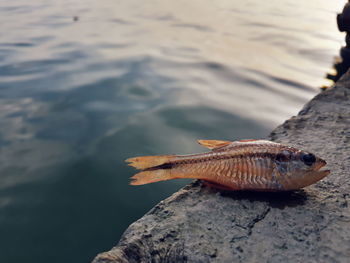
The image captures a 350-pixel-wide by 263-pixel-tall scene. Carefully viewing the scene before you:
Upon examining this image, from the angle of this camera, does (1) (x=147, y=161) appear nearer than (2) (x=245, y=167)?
No

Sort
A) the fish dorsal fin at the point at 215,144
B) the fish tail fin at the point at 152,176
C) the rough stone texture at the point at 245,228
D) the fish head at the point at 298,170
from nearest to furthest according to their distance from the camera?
→ 1. the rough stone texture at the point at 245,228
2. the fish head at the point at 298,170
3. the fish tail fin at the point at 152,176
4. the fish dorsal fin at the point at 215,144

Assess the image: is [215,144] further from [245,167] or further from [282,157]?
[282,157]

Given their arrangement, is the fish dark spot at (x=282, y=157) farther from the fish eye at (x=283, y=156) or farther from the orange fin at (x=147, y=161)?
the orange fin at (x=147, y=161)

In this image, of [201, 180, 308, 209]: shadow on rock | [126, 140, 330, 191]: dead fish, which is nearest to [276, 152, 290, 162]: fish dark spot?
[126, 140, 330, 191]: dead fish

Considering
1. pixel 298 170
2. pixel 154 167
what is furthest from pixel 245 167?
pixel 154 167

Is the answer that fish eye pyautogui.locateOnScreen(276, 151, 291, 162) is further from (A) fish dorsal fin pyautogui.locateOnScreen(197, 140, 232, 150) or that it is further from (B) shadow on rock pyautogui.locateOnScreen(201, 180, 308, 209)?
(A) fish dorsal fin pyautogui.locateOnScreen(197, 140, 232, 150)

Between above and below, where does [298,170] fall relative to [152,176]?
above

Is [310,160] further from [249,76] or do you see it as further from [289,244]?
[249,76]

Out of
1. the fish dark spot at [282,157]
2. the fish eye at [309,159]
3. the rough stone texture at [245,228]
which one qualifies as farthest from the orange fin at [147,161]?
the fish eye at [309,159]
